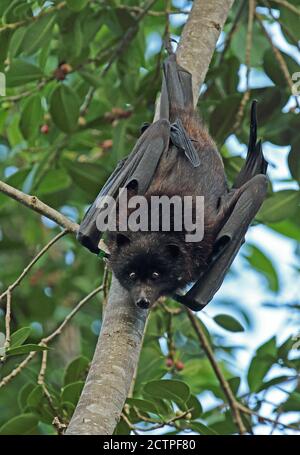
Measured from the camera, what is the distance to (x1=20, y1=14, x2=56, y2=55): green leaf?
7.22 m

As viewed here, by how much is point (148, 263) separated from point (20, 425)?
150cm

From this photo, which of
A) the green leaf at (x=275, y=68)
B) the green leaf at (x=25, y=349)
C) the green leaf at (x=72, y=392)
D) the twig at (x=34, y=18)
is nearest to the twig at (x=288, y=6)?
the green leaf at (x=275, y=68)

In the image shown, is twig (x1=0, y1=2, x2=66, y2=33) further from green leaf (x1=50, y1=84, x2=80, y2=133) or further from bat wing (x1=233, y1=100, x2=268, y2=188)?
bat wing (x1=233, y1=100, x2=268, y2=188)

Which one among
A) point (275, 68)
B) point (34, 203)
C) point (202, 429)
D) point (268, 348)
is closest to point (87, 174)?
point (275, 68)

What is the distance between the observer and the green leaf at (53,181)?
822 centimetres

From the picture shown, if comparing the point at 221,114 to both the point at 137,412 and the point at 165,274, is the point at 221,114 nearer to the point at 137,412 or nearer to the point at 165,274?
the point at 165,274

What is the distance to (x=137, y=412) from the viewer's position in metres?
6.36

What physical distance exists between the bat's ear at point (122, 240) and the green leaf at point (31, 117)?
6.39 ft

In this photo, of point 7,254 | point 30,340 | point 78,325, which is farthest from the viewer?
point 7,254

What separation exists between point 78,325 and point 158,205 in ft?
13.8
